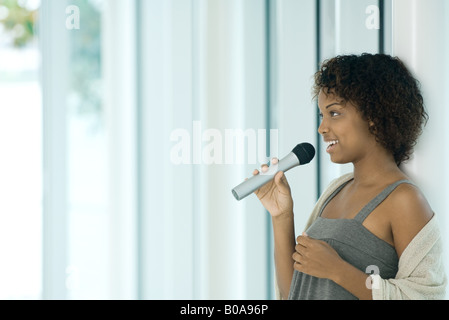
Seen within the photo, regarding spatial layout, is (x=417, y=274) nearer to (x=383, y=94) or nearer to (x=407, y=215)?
(x=407, y=215)

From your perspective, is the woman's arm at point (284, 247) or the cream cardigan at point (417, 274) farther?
the woman's arm at point (284, 247)

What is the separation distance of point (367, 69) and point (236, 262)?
59 cm

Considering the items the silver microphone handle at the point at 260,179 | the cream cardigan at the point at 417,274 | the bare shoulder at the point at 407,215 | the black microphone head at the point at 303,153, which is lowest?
the cream cardigan at the point at 417,274

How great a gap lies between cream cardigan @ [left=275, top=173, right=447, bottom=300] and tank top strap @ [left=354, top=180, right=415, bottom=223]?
0.22ft

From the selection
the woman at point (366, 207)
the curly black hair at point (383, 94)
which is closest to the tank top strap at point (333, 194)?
the woman at point (366, 207)

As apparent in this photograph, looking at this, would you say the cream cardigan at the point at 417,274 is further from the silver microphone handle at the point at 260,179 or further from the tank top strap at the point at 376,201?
the silver microphone handle at the point at 260,179

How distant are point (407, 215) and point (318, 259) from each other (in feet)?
0.46

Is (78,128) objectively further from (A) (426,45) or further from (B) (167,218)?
(A) (426,45)

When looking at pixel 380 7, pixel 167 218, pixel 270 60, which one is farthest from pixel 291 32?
pixel 167 218

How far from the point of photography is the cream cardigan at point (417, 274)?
658 millimetres

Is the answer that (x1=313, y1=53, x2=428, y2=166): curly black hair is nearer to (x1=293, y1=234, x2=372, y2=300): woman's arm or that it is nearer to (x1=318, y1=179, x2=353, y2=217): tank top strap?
(x1=318, y1=179, x2=353, y2=217): tank top strap

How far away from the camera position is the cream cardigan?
658 millimetres

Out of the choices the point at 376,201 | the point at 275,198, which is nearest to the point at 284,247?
the point at 275,198

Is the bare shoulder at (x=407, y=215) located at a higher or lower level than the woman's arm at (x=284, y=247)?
higher
